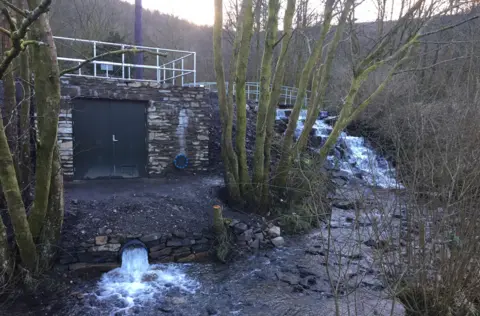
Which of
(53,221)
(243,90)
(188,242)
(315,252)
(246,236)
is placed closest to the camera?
(53,221)

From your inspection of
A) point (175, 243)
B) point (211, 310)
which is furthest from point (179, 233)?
point (211, 310)

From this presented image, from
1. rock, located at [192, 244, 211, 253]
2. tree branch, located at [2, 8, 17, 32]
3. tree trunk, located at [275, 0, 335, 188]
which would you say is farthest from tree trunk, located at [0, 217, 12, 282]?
tree trunk, located at [275, 0, 335, 188]

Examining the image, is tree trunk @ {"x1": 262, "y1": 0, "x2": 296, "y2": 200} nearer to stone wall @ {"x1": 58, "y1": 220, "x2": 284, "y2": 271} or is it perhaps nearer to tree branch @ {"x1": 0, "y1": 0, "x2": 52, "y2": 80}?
stone wall @ {"x1": 58, "y1": 220, "x2": 284, "y2": 271}

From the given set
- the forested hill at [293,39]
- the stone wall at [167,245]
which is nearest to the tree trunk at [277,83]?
the stone wall at [167,245]

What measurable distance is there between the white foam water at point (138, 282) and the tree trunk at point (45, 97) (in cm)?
176

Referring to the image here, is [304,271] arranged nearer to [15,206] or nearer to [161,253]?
[161,253]

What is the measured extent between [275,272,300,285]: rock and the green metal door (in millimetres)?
5469

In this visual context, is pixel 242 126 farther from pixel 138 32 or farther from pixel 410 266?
pixel 138 32

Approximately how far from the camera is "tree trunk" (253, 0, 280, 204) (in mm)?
7926

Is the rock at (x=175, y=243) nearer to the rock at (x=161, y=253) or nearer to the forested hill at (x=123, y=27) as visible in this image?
the rock at (x=161, y=253)

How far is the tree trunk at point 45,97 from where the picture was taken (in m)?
4.80

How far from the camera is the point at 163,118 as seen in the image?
10164 millimetres

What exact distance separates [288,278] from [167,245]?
2379 millimetres

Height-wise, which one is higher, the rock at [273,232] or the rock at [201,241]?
the rock at [201,241]
